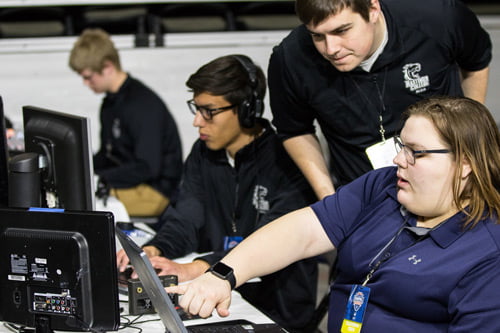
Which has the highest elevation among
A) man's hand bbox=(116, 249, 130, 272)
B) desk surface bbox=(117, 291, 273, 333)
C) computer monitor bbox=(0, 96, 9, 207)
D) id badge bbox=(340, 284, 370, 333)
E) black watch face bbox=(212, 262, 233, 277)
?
computer monitor bbox=(0, 96, 9, 207)

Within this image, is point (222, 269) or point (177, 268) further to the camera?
point (177, 268)

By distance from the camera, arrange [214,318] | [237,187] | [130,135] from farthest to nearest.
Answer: [130,135] → [237,187] → [214,318]

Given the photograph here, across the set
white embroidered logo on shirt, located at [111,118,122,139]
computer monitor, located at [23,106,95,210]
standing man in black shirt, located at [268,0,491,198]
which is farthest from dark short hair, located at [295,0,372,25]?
white embroidered logo on shirt, located at [111,118,122,139]

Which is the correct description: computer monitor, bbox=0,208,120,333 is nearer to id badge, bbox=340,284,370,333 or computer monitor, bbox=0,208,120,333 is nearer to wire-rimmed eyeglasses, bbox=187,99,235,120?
id badge, bbox=340,284,370,333

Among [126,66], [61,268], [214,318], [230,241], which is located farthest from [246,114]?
[126,66]

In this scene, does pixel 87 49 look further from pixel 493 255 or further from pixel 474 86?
pixel 493 255

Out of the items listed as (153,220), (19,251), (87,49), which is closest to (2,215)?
(19,251)

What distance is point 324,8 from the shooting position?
196 cm

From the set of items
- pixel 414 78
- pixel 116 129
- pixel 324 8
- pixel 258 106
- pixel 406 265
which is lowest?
pixel 116 129

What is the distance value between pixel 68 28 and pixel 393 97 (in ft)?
11.1

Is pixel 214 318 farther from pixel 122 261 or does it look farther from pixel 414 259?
pixel 414 259

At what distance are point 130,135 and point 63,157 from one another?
6.63ft

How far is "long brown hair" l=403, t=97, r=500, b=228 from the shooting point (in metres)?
1.58

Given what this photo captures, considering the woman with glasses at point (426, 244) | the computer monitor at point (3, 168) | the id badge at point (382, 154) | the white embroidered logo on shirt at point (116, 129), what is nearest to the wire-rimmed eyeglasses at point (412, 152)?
the woman with glasses at point (426, 244)
